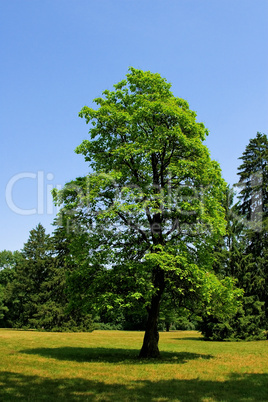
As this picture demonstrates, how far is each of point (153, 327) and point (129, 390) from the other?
9346 millimetres

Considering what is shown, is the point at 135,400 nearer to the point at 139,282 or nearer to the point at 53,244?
the point at 139,282

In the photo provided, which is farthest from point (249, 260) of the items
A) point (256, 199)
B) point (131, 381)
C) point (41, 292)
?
point (41, 292)

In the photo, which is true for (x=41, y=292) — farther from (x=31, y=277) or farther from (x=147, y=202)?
(x=147, y=202)

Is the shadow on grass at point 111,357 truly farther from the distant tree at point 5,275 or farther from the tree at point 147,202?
the distant tree at point 5,275

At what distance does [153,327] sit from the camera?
19812 millimetres

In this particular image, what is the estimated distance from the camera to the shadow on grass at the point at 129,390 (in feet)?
31.5

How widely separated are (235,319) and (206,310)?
20131mm

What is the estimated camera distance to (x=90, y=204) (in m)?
19.2

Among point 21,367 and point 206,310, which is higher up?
point 206,310

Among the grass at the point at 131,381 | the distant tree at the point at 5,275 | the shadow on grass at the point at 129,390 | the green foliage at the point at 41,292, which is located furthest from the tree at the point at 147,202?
the distant tree at the point at 5,275

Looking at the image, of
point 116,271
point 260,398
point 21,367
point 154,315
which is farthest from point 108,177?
point 260,398

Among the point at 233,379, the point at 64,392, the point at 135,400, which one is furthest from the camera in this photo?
the point at 233,379

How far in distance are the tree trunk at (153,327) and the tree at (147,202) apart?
0.05 m

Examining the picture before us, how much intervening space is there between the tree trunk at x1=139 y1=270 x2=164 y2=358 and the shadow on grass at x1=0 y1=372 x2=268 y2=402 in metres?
7.12
